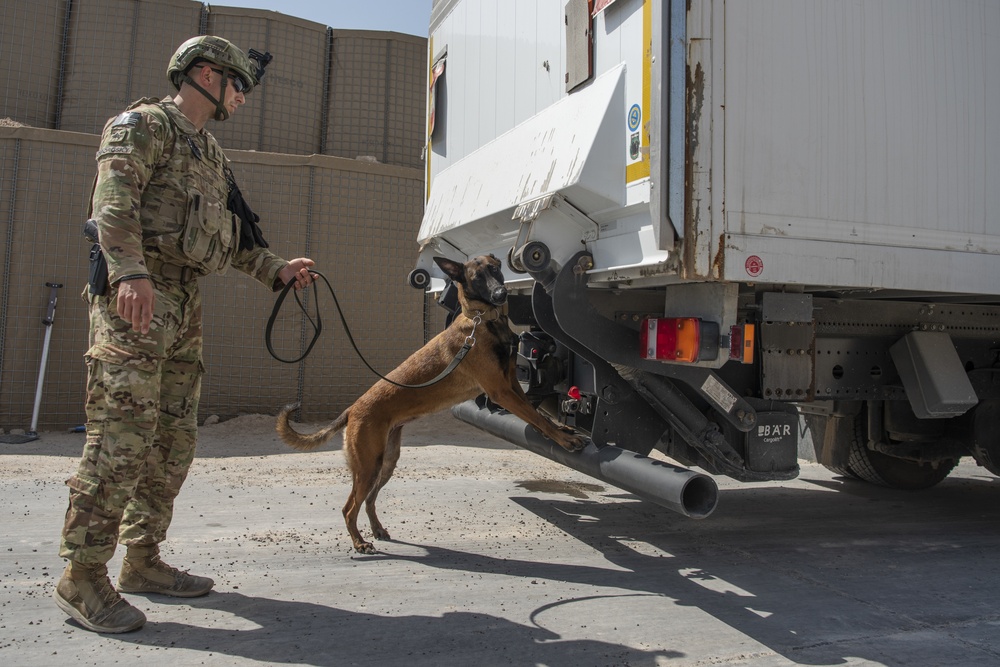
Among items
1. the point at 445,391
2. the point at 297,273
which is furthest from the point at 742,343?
the point at 297,273

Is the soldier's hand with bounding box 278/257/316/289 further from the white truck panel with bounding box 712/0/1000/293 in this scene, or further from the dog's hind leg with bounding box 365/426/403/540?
the white truck panel with bounding box 712/0/1000/293

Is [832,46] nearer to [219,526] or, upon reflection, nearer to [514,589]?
[514,589]

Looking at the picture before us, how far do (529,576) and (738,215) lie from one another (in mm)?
1813

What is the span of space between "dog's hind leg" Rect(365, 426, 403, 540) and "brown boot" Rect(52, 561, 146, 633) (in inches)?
54.0

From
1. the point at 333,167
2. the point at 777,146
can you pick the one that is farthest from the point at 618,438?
the point at 333,167

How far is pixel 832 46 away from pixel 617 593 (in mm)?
2445

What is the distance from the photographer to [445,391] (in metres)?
3.79

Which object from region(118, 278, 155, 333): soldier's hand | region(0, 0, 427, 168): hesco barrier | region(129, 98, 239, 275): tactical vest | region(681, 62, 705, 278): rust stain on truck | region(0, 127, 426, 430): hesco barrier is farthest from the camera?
region(0, 0, 427, 168): hesco barrier

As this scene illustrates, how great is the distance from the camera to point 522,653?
8.24 ft

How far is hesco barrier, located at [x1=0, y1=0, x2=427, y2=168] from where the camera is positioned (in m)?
7.67

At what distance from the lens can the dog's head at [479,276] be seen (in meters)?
3.71

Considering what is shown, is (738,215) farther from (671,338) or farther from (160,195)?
(160,195)

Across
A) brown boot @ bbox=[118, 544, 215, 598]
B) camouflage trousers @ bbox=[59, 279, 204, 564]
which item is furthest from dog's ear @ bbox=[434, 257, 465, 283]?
brown boot @ bbox=[118, 544, 215, 598]

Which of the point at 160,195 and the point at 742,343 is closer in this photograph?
the point at 160,195
